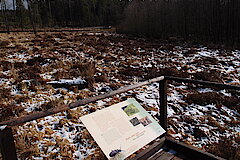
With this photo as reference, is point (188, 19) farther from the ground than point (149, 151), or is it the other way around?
point (188, 19)

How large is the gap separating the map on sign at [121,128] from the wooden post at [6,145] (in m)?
0.72

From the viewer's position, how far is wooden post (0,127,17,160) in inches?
58.1

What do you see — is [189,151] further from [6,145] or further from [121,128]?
[6,145]

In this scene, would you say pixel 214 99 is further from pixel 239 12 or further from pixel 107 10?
pixel 107 10

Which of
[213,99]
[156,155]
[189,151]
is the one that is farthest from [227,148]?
[213,99]

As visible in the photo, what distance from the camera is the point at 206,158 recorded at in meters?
2.72

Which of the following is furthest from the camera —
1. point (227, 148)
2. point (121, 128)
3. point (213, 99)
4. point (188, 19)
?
point (188, 19)

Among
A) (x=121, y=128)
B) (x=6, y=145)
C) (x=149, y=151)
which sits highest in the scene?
(x=6, y=145)

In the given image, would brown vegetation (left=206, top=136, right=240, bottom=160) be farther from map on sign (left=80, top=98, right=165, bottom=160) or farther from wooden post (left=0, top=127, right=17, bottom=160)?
wooden post (left=0, top=127, right=17, bottom=160)

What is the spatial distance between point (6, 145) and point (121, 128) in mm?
1206

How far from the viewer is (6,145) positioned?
1500 mm

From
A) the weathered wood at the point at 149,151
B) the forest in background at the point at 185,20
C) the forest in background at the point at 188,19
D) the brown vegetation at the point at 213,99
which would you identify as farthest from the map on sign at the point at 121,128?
the forest in background at the point at 188,19

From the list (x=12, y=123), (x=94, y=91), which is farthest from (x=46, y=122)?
(x=12, y=123)

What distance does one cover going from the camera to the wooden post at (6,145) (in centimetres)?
148
